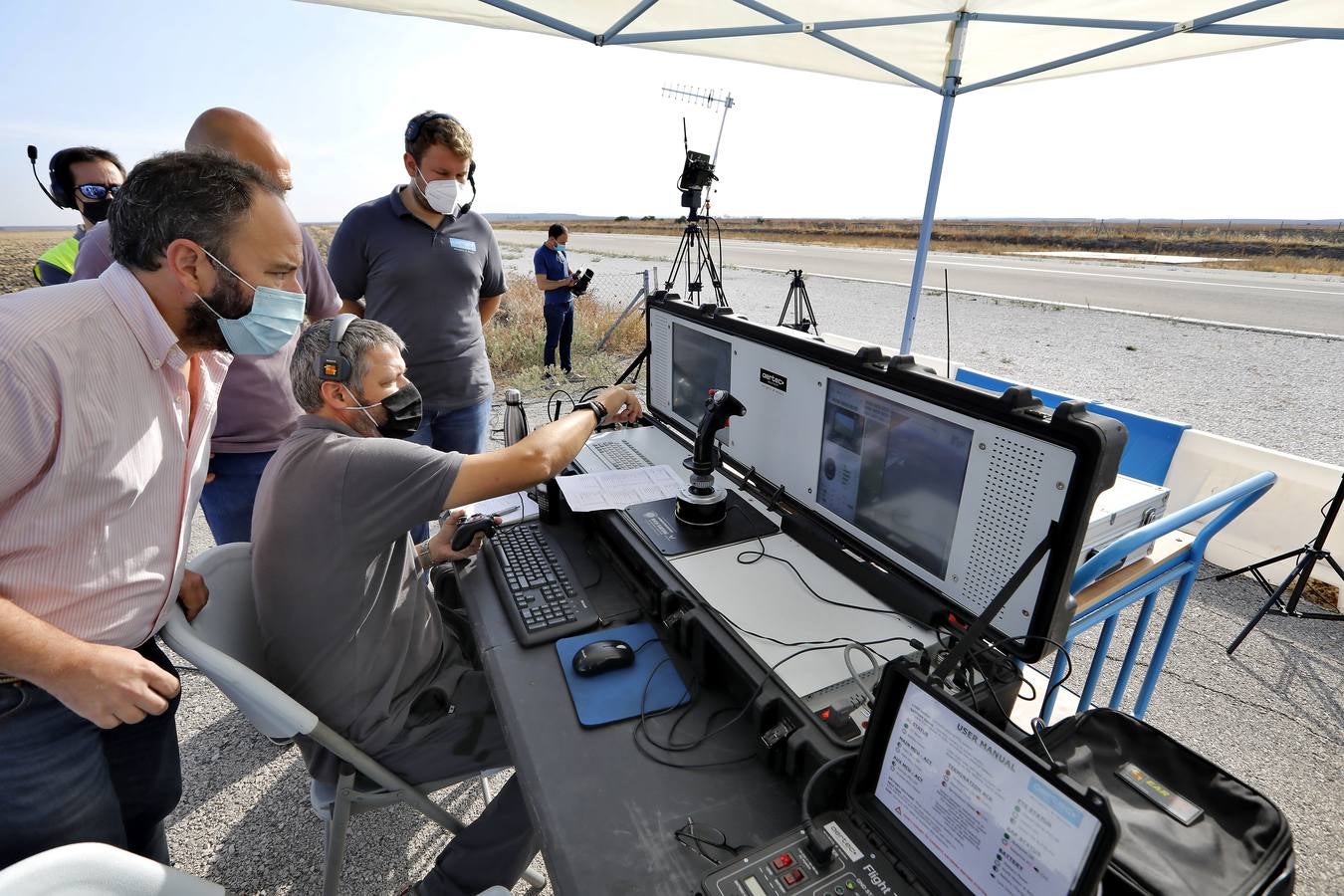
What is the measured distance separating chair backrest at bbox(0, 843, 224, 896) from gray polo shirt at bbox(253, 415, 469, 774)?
0.57 m

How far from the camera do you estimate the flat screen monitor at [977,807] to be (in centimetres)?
77

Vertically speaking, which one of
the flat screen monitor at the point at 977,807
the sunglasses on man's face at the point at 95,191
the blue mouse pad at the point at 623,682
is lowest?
the blue mouse pad at the point at 623,682

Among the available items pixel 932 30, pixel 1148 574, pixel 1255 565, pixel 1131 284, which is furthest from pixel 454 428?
pixel 1131 284

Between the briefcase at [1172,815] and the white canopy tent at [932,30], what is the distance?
364 cm

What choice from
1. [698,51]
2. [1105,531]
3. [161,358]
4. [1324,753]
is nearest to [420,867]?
[161,358]

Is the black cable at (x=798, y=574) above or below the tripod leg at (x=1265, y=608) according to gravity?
above

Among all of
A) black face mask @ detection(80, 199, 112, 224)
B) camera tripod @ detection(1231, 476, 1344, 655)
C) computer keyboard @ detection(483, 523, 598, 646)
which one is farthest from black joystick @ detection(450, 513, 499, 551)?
camera tripod @ detection(1231, 476, 1344, 655)

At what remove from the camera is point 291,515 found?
56.1 inches

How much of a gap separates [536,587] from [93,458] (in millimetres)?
1027

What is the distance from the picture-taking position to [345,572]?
1472 mm

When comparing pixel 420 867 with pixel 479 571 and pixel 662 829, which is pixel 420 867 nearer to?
pixel 479 571

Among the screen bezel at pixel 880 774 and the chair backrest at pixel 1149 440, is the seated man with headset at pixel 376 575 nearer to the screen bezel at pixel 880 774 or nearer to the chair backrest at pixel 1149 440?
the screen bezel at pixel 880 774

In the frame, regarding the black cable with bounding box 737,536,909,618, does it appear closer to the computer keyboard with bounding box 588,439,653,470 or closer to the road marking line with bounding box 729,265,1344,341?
the computer keyboard with bounding box 588,439,653,470

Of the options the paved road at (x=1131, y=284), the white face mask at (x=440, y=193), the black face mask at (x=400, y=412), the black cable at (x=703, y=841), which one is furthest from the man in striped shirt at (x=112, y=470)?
the paved road at (x=1131, y=284)
